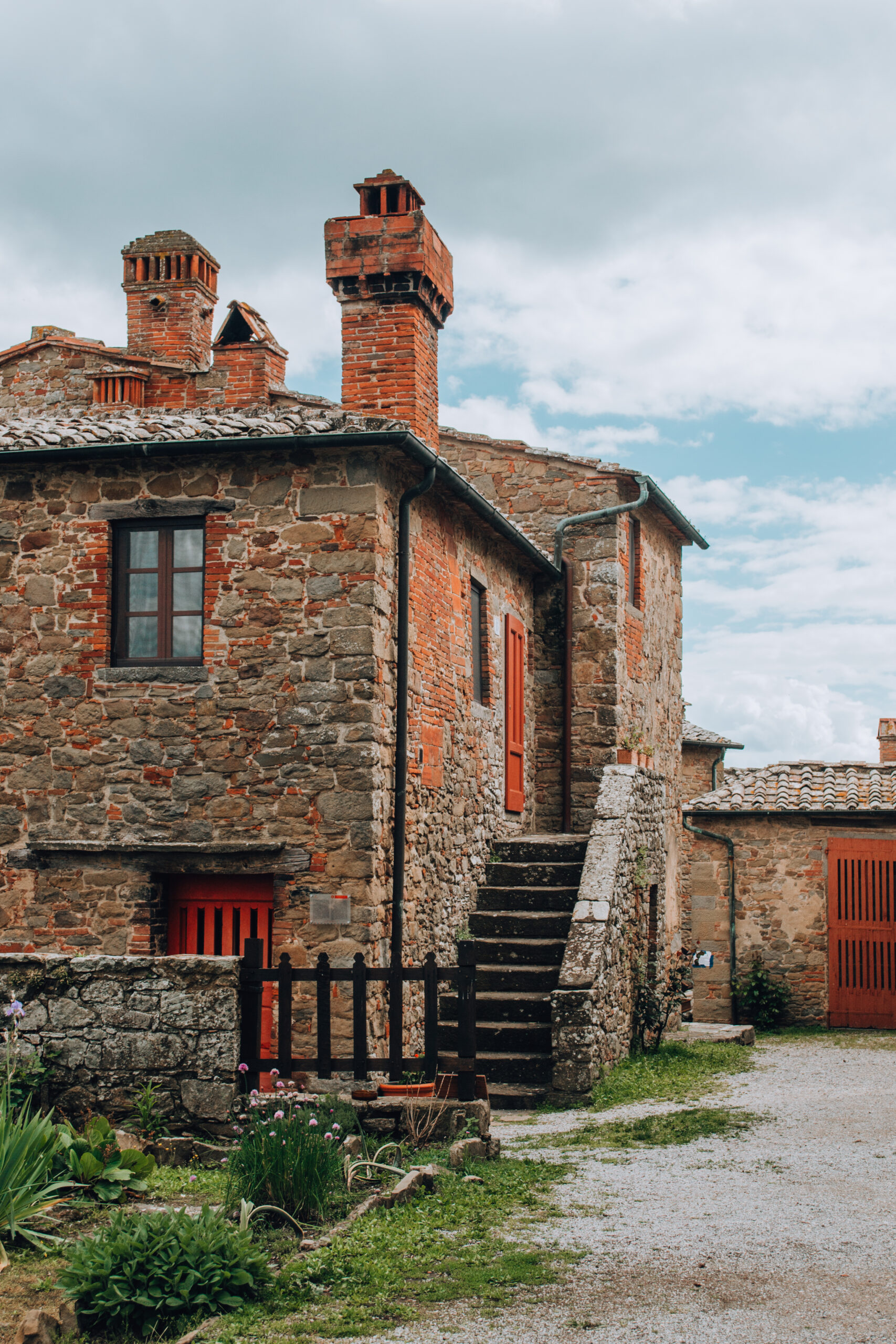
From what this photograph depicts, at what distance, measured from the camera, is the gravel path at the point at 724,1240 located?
15.0 ft

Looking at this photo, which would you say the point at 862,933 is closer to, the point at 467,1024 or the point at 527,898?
the point at 527,898

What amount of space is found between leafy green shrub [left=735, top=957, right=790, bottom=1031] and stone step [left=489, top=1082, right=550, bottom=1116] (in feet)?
22.8

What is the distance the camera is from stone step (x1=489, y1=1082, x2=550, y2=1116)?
950 cm

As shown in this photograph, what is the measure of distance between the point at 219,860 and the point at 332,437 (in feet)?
10.5

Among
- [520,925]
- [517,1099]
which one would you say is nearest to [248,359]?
[520,925]

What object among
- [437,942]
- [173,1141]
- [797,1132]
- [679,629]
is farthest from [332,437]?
[679,629]

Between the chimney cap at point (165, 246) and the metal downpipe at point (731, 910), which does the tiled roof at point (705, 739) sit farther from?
the chimney cap at point (165, 246)

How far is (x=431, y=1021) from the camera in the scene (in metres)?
7.48

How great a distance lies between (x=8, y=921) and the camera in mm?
9695

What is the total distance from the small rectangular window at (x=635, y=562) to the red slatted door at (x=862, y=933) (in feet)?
13.1

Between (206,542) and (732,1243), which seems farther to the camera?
(206,542)

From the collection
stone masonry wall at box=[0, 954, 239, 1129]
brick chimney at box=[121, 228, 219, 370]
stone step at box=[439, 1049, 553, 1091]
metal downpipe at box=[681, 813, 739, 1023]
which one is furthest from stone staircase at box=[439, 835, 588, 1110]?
brick chimney at box=[121, 228, 219, 370]

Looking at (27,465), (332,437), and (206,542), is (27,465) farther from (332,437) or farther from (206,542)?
(332,437)

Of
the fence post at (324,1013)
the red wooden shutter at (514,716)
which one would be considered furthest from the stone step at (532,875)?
the fence post at (324,1013)
